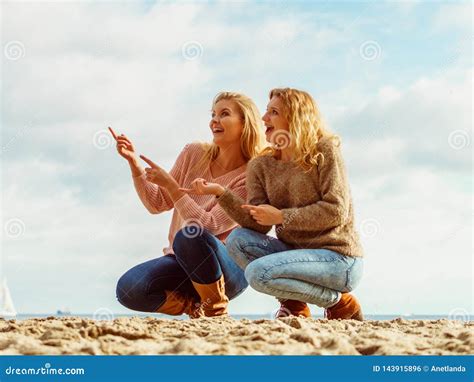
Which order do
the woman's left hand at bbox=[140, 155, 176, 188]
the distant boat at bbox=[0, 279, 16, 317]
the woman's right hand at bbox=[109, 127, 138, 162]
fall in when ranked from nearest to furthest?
the woman's left hand at bbox=[140, 155, 176, 188] → the woman's right hand at bbox=[109, 127, 138, 162] → the distant boat at bbox=[0, 279, 16, 317]

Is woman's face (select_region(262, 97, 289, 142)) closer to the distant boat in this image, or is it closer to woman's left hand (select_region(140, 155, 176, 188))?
woman's left hand (select_region(140, 155, 176, 188))

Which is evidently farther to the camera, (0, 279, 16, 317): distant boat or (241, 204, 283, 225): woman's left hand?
(0, 279, 16, 317): distant boat

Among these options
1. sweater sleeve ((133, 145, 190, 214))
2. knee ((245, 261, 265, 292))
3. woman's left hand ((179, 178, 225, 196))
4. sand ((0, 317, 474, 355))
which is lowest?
sand ((0, 317, 474, 355))

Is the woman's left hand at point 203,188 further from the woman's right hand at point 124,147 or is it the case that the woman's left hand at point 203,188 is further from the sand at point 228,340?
the sand at point 228,340

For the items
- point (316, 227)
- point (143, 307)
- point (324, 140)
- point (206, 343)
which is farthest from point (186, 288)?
point (206, 343)

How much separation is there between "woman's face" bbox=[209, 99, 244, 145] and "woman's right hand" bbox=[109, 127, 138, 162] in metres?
0.51

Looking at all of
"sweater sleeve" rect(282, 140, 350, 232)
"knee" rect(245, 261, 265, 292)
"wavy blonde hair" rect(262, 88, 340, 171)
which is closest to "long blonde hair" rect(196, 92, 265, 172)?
"wavy blonde hair" rect(262, 88, 340, 171)

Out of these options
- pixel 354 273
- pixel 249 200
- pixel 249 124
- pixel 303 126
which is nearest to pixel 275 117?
pixel 303 126

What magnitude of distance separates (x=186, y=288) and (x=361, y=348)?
5.99ft

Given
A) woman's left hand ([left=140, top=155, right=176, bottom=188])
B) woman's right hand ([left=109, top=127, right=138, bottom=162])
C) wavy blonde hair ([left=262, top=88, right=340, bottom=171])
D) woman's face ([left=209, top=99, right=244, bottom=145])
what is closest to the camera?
wavy blonde hair ([left=262, top=88, right=340, bottom=171])

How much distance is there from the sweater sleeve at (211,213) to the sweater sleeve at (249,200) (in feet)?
0.40

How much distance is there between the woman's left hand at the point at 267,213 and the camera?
360 centimetres

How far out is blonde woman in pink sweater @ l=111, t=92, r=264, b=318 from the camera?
3846mm
